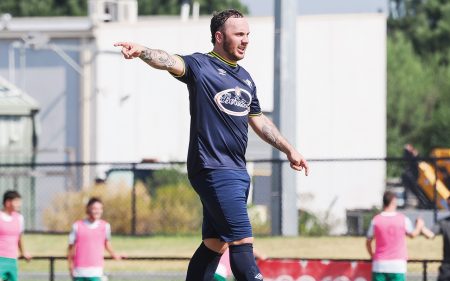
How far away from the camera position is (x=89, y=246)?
1569 cm

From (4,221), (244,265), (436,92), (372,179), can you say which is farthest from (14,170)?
(436,92)

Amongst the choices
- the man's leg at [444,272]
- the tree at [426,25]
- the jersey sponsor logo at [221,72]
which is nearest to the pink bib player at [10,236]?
the man's leg at [444,272]

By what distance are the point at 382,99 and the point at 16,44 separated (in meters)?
13.1

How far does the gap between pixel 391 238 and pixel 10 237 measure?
4697mm

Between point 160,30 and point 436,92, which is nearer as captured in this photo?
point 160,30

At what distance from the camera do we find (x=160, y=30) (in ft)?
148

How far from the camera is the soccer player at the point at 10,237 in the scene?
606 inches

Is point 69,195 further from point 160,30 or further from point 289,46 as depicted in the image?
point 160,30

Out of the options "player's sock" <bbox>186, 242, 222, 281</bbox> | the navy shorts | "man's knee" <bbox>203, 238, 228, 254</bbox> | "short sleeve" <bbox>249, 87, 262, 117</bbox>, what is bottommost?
"player's sock" <bbox>186, 242, 222, 281</bbox>

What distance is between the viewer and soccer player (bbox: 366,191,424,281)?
50.3ft

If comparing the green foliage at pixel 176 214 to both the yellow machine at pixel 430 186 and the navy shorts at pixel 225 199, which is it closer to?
the yellow machine at pixel 430 186

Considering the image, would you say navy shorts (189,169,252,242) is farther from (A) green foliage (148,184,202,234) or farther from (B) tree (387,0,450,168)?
(B) tree (387,0,450,168)

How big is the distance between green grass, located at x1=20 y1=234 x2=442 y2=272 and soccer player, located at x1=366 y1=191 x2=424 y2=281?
16.4ft

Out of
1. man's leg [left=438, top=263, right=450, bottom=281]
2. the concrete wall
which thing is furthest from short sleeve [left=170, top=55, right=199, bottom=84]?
the concrete wall
